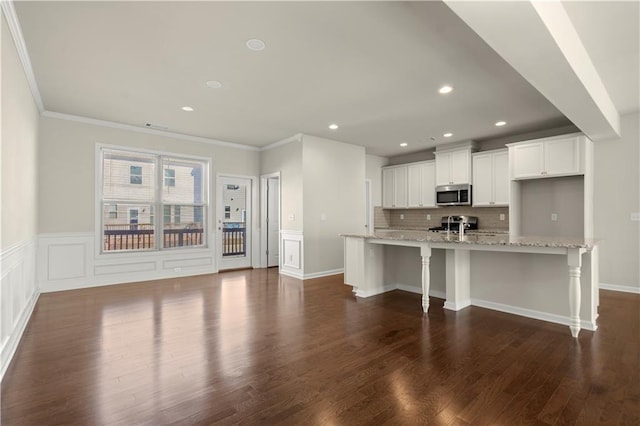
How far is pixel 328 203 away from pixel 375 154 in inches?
96.2

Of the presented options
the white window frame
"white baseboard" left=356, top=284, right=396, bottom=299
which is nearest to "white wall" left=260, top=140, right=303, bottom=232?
the white window frame

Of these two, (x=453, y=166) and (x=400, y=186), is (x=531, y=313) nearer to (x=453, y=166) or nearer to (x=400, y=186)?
(x=453, y=166)

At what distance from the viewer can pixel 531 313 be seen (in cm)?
366

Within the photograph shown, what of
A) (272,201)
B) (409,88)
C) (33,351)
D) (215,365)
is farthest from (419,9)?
(272,201)

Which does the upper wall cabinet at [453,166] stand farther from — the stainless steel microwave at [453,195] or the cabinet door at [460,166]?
the stainless steel microwave at [453,195]

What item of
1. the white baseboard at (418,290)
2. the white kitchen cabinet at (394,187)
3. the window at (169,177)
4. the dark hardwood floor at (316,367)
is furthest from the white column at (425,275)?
the window at (169,177)

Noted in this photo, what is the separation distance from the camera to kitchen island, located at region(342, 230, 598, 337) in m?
3.14

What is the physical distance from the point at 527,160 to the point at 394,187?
3.15m

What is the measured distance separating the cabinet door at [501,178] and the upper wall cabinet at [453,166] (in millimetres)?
503

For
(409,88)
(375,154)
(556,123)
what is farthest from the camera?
(375,154)

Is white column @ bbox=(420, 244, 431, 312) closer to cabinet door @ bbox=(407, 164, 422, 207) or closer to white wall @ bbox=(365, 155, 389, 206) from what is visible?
cabinet door @ bbox=(407, 164, 422, 207)

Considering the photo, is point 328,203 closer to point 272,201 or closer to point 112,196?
point 272,201

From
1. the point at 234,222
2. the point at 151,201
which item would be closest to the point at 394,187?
the point at 234,222

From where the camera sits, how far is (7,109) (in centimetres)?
268
